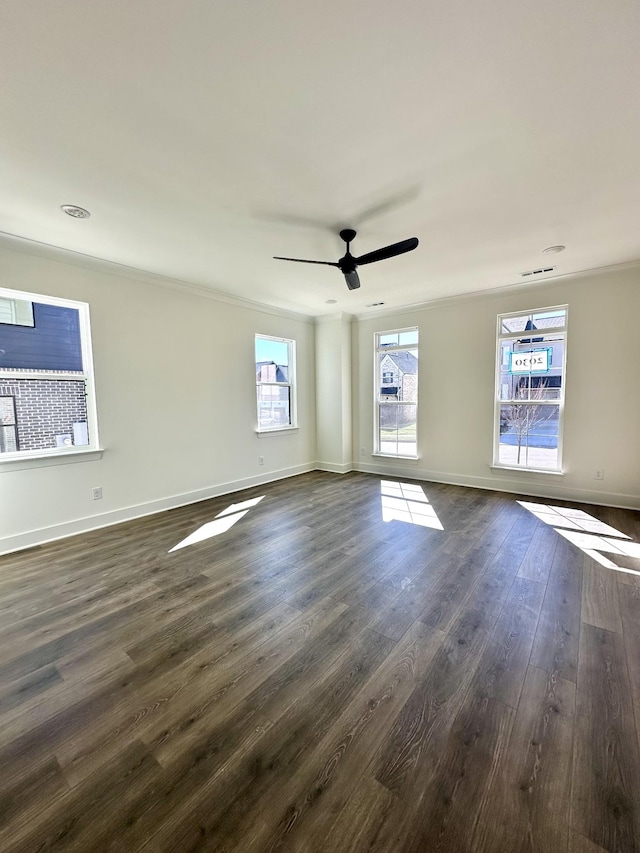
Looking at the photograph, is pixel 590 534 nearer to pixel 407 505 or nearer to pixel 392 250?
pixel 407 505

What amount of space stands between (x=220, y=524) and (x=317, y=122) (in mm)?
A: 3491

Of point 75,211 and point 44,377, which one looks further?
point 44,377

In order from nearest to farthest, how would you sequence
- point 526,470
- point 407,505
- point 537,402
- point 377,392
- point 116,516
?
point 116,516 < point 407,505 < point 537,402 < point 526,470 < point 377,392

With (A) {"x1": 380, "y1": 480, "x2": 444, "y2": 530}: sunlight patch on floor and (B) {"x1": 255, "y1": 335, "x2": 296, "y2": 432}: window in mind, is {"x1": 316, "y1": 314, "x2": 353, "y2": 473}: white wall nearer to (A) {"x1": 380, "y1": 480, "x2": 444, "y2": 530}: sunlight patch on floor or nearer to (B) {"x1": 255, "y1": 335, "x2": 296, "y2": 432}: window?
(B) {"x1": 255, "y1": 335, "x2": 296, "y2": 432}: window

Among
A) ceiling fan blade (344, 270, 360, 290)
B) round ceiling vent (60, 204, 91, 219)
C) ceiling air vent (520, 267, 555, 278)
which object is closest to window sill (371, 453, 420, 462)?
ceiling air vent (520, 267, 555, 278)

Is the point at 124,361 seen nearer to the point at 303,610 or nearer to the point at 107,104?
the point at 107,104

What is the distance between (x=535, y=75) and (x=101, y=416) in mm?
4183

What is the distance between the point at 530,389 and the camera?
4.72m

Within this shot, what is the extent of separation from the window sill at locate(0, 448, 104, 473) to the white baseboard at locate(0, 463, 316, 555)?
61cm

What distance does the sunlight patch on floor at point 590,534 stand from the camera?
2972 mm

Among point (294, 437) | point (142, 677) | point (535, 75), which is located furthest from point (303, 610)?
point (294, 437)

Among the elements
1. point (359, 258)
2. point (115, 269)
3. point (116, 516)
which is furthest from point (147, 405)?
point (359, 258)

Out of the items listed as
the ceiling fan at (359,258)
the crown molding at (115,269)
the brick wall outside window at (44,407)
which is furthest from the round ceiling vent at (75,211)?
the brick wall outside window at (44,407)

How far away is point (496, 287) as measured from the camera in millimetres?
4750
